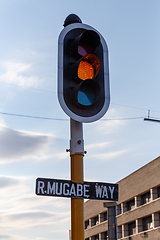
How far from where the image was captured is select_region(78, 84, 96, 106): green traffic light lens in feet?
14.9

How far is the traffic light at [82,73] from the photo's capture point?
450 cm

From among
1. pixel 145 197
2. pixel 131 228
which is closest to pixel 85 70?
pixel 145 197

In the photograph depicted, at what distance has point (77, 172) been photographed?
4551mm

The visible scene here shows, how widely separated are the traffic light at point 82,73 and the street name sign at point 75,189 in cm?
77

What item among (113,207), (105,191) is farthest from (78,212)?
(113,207)

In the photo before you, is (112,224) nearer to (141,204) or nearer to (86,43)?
(86,43)

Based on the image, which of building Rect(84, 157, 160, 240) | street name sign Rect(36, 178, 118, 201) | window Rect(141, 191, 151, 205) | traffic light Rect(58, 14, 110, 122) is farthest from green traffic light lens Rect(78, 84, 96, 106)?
window Rect(141, 191, 151, 205)

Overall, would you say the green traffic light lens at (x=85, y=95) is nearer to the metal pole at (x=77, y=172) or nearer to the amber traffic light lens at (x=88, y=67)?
the amber traffic light lens at (x=88, y=67)

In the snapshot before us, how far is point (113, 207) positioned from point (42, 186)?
5.11 feet

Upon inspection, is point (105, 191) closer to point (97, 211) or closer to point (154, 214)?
point (154, 214)

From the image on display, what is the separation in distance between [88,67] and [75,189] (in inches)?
60.3

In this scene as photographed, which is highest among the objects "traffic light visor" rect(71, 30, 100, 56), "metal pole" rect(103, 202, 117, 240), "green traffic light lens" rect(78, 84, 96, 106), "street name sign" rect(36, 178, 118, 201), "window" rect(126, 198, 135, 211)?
"window" rect(126, 198, 135, 211)

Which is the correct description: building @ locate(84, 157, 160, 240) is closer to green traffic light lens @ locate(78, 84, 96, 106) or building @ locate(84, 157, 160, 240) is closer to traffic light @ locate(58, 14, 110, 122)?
traffic light @ locate(58, 14, 110, 122)

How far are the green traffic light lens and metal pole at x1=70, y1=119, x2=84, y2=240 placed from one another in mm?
411
